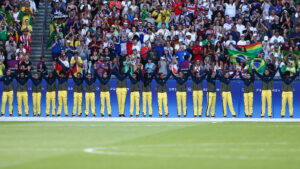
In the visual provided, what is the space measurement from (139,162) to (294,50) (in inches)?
599

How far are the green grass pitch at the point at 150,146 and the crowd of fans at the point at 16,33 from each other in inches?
247

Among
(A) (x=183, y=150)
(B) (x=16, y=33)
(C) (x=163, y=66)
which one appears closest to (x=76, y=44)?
(B) (x=16, y=33)

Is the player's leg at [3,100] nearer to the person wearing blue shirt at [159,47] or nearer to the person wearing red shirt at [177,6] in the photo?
the person wearing blue shirt at [159,47]

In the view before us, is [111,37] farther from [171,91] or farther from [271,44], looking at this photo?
[271,44]

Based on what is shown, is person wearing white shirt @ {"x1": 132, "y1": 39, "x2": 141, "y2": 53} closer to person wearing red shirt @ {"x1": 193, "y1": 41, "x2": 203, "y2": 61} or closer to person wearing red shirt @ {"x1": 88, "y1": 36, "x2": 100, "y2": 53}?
person wearing red shirt @ {"x1": 88, "y1": 36, "x2": 100, "y2": 53}

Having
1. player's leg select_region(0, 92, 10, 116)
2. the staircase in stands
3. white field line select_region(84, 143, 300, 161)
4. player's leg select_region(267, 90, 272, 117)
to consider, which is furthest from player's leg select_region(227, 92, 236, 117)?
white field line select_region(84, 143, 300, 161)

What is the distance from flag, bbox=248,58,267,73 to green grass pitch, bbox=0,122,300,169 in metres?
4.97

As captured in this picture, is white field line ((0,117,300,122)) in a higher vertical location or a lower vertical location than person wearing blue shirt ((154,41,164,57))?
lower

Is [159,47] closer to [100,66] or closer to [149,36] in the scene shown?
[149,36]

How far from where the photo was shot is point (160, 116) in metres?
22.1

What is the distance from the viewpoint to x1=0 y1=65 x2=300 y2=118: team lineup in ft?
70.7

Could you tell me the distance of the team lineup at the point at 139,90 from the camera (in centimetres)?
2154

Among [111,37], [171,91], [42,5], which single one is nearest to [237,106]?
[171,91]

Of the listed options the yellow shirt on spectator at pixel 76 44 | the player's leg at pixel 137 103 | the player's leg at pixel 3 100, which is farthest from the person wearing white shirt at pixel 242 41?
the player's leg at pixel 3 100
